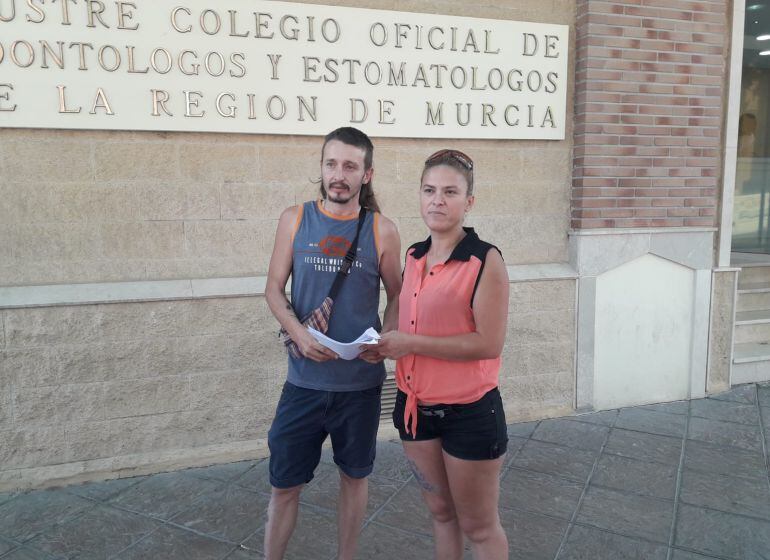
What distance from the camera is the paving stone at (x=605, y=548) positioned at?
2852 mm

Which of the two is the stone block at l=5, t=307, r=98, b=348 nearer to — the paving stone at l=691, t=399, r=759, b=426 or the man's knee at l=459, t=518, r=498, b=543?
the man's knee at l=459, t=518, r=498, b=543

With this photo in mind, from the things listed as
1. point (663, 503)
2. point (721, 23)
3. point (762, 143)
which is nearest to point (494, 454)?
point (663, 503)

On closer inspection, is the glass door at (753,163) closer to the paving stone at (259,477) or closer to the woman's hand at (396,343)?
the paving stone at (259,477)

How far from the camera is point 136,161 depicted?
365 cm

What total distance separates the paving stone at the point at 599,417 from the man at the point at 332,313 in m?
2.67

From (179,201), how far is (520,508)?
2.75 m

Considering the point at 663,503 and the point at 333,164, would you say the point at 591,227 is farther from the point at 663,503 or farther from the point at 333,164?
the point at 333,164

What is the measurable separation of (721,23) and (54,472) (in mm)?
5805

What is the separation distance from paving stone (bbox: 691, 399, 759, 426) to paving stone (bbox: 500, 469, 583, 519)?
5.72 feet

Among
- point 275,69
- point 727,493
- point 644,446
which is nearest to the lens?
point 727,493

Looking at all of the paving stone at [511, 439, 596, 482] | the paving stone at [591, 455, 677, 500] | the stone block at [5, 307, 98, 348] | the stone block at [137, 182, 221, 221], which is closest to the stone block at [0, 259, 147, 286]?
the stone block at [5, 307, 98, 348]

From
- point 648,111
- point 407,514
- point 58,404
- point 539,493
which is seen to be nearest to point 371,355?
point 407,514

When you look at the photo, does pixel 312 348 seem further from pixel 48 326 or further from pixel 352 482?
pixel 48 326

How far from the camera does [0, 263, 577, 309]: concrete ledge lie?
3.48 m
